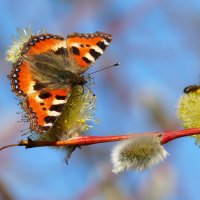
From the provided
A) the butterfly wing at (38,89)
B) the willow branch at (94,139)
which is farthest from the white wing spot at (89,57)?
the willow branch at (94,139)

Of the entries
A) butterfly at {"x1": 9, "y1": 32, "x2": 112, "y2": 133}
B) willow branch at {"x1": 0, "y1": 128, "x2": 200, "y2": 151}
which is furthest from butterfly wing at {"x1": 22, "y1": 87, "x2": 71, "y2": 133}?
willow branch at {"x1": 0, "y1": 128, "x2": 200, "y2": 151}

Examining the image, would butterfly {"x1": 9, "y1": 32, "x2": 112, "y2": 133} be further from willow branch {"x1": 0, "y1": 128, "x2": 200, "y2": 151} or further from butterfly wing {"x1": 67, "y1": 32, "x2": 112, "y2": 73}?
willow branch {"x1": 0, "y1": 128, "x2": 200, "y2": 151}

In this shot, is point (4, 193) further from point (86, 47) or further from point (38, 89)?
point (86, 47)

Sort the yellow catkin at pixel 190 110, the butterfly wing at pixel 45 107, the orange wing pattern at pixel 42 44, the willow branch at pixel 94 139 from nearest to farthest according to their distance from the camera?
1. the willow branch at pixel 94 139
2. the butterfly wing at pixel 45 107
3. the yellow catkin at pixel 190 110
4. the orange wing pattern at pixel 42 44

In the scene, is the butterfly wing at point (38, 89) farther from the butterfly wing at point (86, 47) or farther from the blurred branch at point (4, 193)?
the blurred branch at point (4, 193)

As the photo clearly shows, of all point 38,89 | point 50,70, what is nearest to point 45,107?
point 38,89

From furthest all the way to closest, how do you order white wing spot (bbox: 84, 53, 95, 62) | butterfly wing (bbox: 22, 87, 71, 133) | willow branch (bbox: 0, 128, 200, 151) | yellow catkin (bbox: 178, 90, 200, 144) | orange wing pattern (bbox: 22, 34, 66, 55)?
white wing spot (bbox: 84, 53, 95, 62), orange wing pattern (bbox: 22, 34, 66, 55), yellow catkin (bbox: 178, 90, 200, 144), butterfly wing (bbox: 22, 87, 71, 133), willow branch (bbox: 0, 128, 200, 151)

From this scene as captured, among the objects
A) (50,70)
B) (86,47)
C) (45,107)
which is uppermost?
(86,47)

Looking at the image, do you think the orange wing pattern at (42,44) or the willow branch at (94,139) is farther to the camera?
the orange wing pattern at (42,44)
